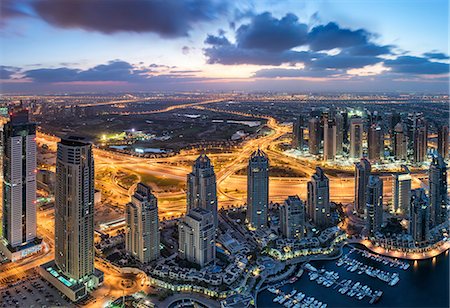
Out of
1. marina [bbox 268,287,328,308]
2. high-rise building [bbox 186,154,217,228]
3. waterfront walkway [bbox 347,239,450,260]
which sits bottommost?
marina [bbox 268,287,328,308]

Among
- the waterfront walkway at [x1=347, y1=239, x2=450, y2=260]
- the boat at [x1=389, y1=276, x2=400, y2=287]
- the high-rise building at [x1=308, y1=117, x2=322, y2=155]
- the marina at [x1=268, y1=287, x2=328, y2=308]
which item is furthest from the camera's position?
the high-rise building at [x1=308, y1=117, x2=322, y2=155]

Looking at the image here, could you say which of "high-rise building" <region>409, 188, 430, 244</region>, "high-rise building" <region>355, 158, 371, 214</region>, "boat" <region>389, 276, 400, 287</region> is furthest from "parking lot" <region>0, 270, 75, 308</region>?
"high-rise building" <region>355, 158, 371, 214</region>

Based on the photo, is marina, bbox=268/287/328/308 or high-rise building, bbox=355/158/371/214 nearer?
marina, bbox=268/287/328/308

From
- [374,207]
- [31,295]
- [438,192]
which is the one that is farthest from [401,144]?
[31,295]

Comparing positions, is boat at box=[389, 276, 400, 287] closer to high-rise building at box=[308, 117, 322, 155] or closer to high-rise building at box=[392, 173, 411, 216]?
high-rise building at box=[392, 173, 411, 216]

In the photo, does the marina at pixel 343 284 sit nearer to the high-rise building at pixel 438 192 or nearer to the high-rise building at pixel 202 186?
the high-rise building at pixel 202 186

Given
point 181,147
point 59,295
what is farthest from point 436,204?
point 181,147

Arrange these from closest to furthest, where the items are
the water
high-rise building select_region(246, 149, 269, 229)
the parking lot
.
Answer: the parking lot < the water < high-rise building select_region(246, 149, 269, 229)

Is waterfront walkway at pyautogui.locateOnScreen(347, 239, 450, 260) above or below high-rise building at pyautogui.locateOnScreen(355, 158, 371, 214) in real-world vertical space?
below
